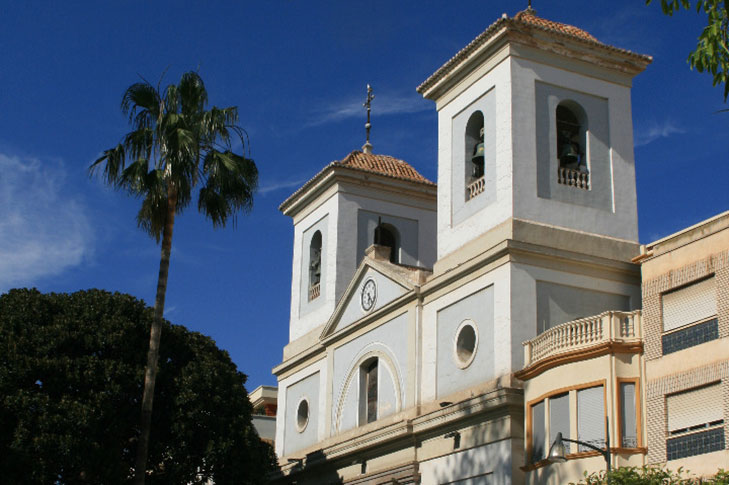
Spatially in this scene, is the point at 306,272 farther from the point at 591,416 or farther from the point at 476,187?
the point at 591,416

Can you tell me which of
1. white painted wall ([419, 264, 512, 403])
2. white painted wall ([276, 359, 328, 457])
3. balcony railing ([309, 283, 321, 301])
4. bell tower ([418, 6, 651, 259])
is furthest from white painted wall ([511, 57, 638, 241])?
balcony railing ([309, 283, 321, 301])

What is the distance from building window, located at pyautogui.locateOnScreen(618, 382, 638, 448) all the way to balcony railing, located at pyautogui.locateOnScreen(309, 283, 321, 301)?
1679 cm

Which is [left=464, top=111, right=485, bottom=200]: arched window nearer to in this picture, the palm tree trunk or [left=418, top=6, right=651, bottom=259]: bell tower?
[left=418, top=6, right=651, bottom=259]: bell tower

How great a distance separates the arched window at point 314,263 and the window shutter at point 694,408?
18.6 m

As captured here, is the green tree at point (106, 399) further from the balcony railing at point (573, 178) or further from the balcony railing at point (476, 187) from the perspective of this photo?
the balcony railing at point (573, 178)

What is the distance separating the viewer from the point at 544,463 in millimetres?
23953

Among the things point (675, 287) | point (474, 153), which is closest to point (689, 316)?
point (675, 287)

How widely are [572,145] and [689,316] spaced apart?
344 inches

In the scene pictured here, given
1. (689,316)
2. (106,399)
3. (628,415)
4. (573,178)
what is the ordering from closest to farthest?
1. (689,316)
2. (628,415)
3. (106,399)
4. (573,178)

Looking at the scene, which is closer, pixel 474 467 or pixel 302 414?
pixel 474 467

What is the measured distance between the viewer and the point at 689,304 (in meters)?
21.7

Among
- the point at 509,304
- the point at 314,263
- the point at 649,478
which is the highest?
the point at 314,263

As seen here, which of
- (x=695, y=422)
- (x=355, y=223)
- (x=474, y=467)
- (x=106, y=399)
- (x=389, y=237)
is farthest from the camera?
(x=389, y=237)

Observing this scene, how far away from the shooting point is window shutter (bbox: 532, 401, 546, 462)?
2422cm
